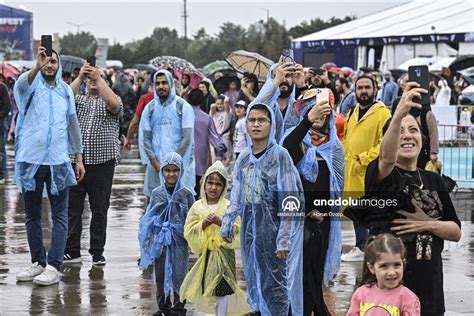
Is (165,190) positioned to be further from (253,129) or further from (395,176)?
(395,176)

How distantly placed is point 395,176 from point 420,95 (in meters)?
0.52

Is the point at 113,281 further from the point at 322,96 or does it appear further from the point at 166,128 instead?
the point at 322,96

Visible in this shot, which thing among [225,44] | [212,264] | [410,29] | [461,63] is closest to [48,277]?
[212,264]

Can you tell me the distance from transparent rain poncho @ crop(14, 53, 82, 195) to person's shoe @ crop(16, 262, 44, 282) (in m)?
0.70

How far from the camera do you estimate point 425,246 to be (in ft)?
20.4

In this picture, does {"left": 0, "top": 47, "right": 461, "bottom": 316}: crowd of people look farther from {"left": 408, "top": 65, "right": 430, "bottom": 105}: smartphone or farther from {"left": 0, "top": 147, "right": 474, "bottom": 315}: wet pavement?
{"left": 0, "top": 147, "right": 474, "bottom": 315}: wet pavement

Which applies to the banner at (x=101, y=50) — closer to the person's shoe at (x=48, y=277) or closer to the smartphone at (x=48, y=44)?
the smartphone at (x=48, y=44)

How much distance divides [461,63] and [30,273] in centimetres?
2774

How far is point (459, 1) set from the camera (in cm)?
5250

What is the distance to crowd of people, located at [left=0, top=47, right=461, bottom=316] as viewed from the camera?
6219 millimetres

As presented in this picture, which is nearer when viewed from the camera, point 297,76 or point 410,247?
point 410,247

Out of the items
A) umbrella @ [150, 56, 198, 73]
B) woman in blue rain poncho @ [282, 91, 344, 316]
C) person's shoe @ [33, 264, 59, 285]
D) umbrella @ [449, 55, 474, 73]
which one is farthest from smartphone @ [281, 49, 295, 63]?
umbrella @ [449, 55, 474, 73]

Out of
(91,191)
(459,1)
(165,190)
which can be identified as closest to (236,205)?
(165,190)

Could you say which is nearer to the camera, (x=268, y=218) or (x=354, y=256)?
(x=268, y=218)
